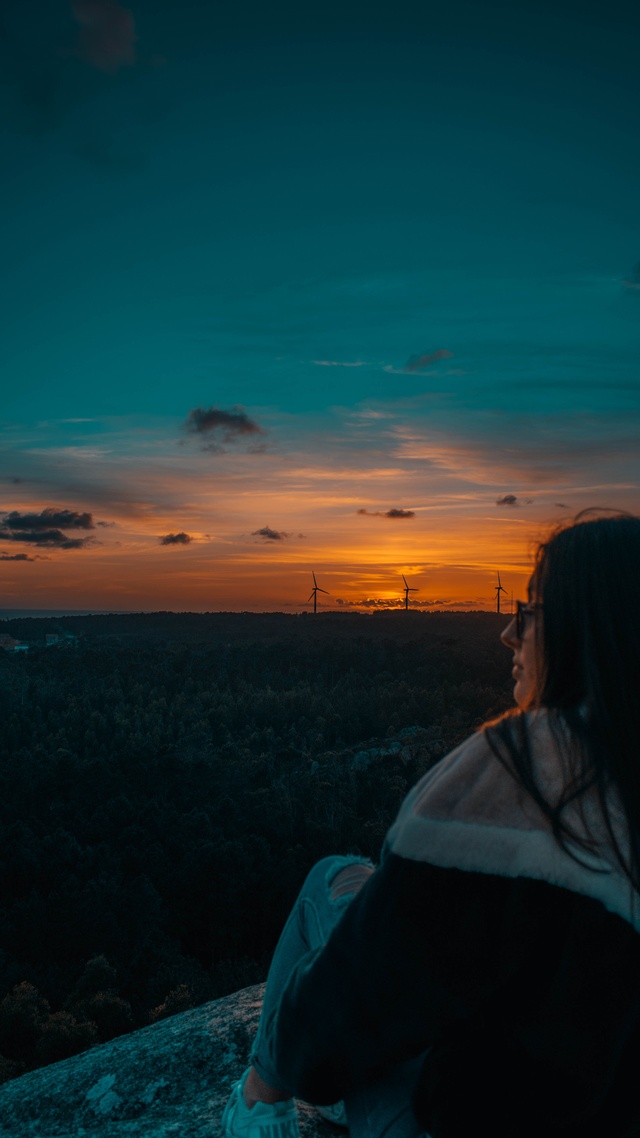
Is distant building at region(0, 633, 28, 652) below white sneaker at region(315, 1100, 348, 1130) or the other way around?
below

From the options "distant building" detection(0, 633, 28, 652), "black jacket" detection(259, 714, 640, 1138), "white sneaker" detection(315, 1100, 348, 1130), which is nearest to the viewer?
"black jacket" detection(259, 714, 640, 1138)

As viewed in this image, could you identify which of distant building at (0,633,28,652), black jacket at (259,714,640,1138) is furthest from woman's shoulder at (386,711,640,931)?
distant building at (0,633,28,652)

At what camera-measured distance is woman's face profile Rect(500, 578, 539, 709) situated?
1.67 m

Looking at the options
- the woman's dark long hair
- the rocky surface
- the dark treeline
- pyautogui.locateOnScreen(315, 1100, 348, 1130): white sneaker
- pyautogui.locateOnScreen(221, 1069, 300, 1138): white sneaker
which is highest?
the woman's dark long hair

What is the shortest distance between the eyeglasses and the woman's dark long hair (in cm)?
5

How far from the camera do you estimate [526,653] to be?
1.69 m

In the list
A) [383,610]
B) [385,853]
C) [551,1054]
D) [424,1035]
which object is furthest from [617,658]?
[383,610]

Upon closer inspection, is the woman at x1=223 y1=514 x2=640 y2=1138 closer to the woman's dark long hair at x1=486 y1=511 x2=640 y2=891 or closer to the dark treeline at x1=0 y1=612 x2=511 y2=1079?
the woman's dark long hair at x1=486 y1=511 x2=640 y2=891

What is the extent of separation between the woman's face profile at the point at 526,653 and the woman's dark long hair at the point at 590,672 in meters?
0.03

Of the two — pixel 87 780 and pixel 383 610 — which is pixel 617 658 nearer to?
pixel 87 780

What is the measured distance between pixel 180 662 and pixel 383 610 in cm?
5149

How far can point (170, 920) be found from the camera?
2559cm

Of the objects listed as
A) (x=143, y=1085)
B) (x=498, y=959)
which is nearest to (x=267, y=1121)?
(x=498, y=959)

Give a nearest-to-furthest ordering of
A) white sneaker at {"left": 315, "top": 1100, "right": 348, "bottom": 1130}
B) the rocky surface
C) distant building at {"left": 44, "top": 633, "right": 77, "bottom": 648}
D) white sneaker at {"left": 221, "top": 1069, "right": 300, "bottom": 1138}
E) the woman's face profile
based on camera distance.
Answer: the woman's face profile, white sneaker at {"left": 221, "top": 1069, "right": 300, "bottom": 1138}, white sneaker at {"left": 315, "top": 1100, "right": 348, "bottom": 1130}, the rocky surface, distant building at {"left": 44, "top": 633, "right": 77, "bottom": 648}
